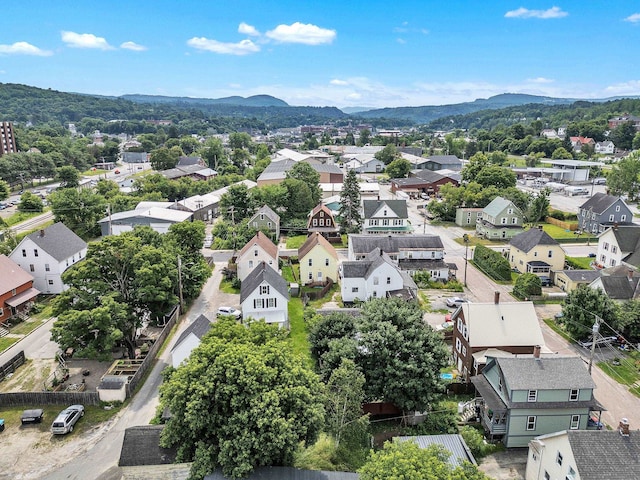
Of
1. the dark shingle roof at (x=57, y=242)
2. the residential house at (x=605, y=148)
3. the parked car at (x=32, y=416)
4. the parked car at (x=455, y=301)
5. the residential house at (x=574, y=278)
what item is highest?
the residential house at (x=605, y=148)

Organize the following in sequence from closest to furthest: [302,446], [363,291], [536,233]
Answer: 1. [302,446]
2. [363,291]
3. [536,233]

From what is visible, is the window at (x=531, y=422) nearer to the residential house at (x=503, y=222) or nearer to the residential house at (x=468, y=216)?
the residential house at (x=503, y=222)

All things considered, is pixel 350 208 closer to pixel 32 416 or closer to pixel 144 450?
pixel 32 416

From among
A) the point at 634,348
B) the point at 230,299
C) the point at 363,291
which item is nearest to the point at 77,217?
the point at 230,299

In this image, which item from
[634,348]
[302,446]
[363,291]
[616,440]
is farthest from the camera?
[363,291]

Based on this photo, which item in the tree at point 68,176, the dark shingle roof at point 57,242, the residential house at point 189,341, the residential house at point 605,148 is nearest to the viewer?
the residential house at point 189,341

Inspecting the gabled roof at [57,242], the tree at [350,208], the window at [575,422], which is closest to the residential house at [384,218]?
the tree at [350,208]

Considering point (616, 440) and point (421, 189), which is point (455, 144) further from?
point (616, 440)

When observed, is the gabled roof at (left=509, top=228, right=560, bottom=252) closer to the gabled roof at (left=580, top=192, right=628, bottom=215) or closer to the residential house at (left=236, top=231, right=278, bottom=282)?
the gabled roof at (left=580, top=192, right=628, bottom=215)
